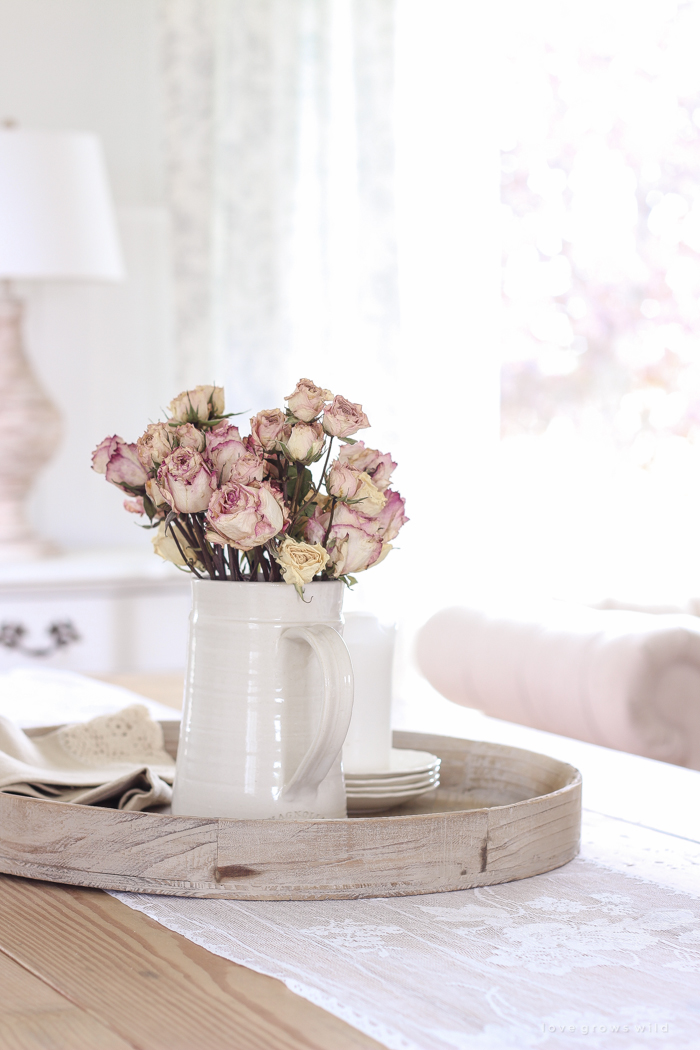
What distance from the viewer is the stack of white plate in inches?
32.4

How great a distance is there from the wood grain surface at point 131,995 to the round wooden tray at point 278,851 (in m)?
0.04

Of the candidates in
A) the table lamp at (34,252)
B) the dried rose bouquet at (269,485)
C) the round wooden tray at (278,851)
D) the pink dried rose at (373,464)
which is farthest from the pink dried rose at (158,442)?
the table lamp at (34,252)

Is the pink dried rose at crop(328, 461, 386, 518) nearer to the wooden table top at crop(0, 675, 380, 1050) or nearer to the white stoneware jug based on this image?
the white stoneware jug

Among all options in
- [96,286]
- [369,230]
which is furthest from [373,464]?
[96,286]

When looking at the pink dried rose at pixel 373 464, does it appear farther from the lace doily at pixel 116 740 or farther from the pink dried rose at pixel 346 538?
the lace doily at pixel 116 740

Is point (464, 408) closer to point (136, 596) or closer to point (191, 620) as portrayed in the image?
point (136, 596)

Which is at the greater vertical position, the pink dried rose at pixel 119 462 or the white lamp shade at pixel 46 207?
the white lamp shade at pixel 46 207

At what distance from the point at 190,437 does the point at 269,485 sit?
0.19 ft

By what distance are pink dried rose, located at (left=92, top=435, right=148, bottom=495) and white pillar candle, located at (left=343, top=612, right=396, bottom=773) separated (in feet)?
0.61

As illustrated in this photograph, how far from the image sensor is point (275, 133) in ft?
9.45

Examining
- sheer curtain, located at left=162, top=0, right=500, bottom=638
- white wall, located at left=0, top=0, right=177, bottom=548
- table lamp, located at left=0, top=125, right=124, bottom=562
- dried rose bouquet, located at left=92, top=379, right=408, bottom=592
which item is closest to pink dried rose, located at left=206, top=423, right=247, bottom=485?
dried rose bouquet, located at left=92, top=379, right=408, bottom=592

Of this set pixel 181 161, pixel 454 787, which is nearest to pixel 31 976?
pixel 454 787

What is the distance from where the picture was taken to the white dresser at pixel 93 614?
2545mm

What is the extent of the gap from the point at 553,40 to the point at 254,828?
2426 millimetres
